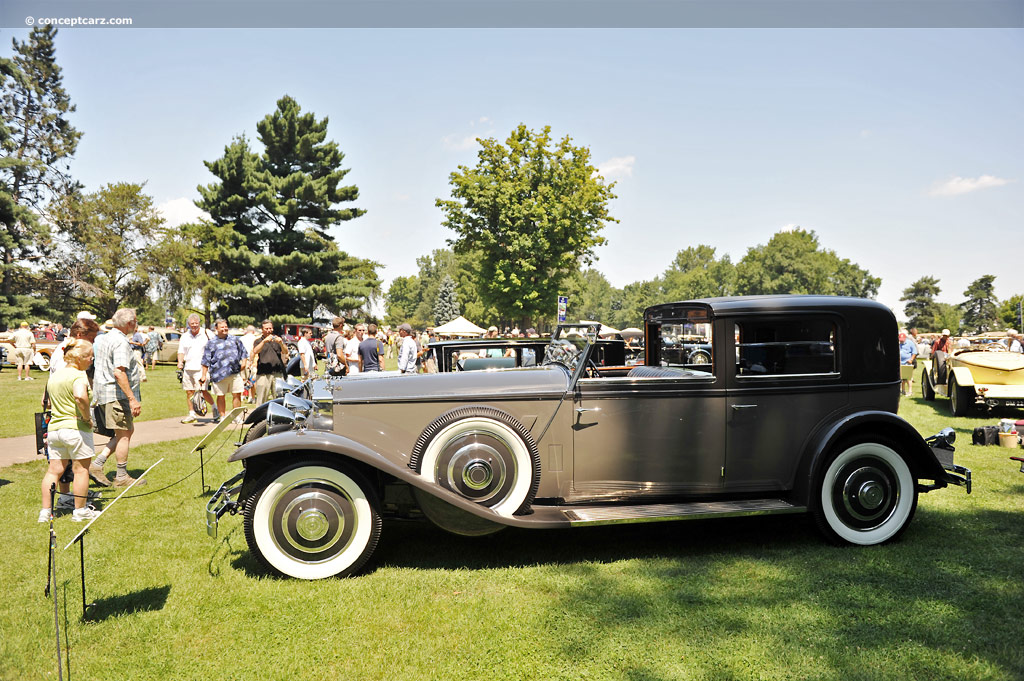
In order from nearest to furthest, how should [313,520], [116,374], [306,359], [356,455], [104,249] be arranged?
[356,455] < [313,520] < [116,374] < [306,359] < [104,249]

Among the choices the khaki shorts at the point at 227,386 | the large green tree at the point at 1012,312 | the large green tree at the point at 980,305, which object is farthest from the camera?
the large green tree at the point at 980,305

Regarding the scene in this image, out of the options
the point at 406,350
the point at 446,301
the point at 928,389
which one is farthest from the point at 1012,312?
the point at 406,350

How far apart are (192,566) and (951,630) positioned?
4857 millimetres

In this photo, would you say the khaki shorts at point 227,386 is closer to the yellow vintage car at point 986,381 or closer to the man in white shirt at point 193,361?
the man in white shirt at point 193,361

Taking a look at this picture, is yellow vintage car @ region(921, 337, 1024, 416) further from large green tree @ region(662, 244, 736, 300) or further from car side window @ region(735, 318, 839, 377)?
large green tree @ region(662, 244, 736, 300)

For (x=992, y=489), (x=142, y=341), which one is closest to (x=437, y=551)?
(x=992, y=489)

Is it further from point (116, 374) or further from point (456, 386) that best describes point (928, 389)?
point (116, 374)

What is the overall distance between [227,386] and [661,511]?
29.3ft

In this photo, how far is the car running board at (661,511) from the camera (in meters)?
4.17

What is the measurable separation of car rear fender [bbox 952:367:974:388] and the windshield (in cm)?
929

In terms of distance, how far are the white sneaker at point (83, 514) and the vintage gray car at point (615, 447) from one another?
201 centimetres

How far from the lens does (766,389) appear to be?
4.66m

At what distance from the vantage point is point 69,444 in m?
5.30

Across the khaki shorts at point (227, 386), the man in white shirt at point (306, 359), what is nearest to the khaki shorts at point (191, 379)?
the khaki shorts at point (227, 386)
